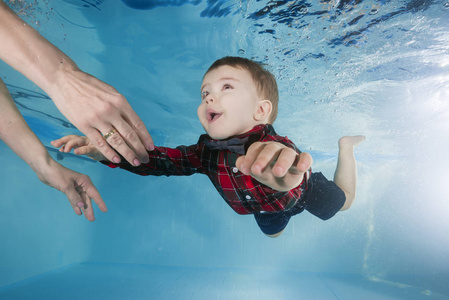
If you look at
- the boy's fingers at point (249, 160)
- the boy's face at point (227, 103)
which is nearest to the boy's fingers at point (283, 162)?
the boy's fingers at point (249, 160)

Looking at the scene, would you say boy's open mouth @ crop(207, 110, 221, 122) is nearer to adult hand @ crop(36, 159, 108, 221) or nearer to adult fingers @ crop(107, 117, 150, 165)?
adult fingers @ crop(107, 117, 150, 165)

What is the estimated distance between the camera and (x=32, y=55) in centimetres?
159

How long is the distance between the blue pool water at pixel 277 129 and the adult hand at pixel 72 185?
375 centimetres

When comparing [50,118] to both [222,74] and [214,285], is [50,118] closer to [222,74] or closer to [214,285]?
[214,285]

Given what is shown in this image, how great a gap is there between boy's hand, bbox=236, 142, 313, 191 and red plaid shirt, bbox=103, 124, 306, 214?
1379mm

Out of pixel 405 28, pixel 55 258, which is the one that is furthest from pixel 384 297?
pixel 55 258

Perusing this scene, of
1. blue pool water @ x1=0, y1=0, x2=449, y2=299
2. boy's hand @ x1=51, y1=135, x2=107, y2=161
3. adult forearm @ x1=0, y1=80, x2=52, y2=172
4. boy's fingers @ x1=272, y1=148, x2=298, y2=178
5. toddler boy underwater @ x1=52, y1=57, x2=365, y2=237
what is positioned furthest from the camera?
blue pool water @ x1=0, y1=0, x2=449, y2=299

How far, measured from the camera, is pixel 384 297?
9.03m

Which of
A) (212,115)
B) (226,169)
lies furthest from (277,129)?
(212,115)

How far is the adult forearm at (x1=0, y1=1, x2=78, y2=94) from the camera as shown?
5.20ft

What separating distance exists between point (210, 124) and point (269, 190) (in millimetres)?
1167

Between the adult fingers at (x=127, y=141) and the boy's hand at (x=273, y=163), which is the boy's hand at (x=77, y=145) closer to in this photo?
the adult fingers at (x=127, y=141)

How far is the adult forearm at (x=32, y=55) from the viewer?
1.59m

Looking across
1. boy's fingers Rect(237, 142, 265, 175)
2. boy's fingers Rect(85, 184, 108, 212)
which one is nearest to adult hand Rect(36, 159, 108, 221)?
boy's fingers Rect(85, 184, 108, 212)
